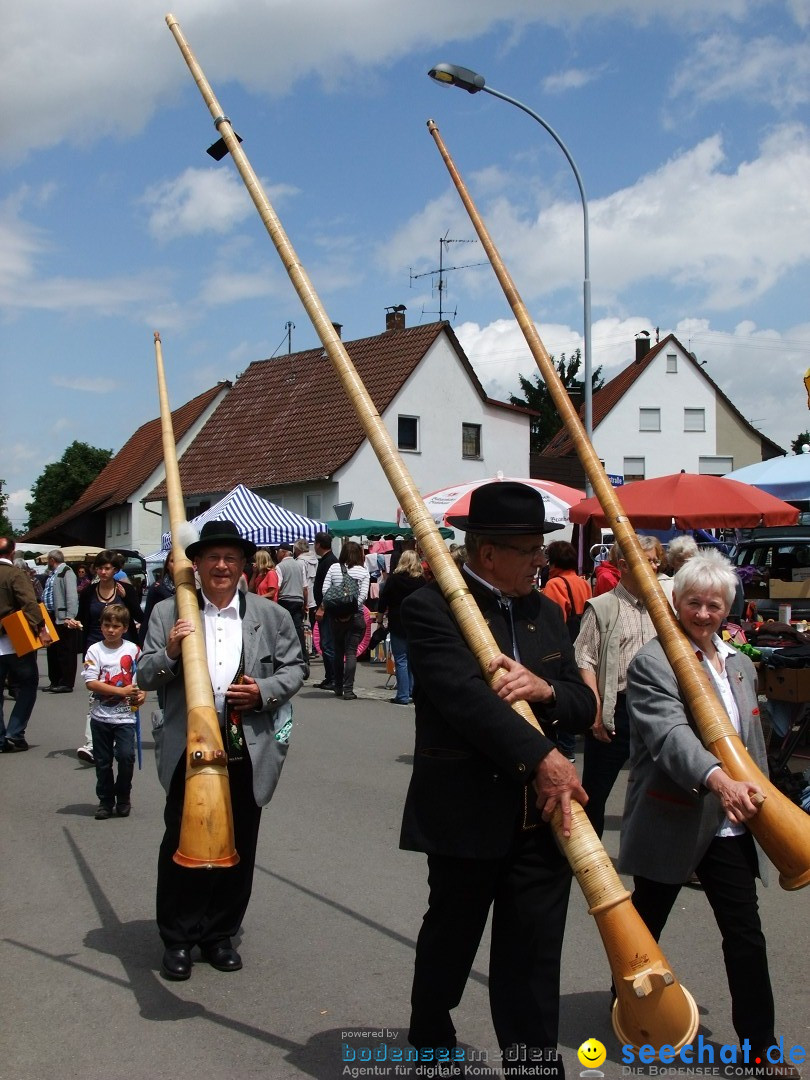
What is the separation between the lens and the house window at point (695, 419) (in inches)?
2160

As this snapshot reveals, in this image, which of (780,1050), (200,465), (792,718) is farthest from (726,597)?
(200,465)

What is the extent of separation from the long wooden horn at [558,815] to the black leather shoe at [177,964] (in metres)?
2.47

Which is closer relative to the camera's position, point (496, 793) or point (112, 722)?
point (496, 793)

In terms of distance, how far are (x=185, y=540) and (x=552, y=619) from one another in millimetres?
1697

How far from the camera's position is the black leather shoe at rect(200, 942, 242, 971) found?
5055 mm


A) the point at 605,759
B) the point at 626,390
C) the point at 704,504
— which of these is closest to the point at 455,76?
the point at 605,759

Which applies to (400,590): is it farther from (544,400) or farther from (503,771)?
(544,400)

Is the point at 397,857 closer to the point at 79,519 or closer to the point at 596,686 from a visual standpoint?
the point at 596,686

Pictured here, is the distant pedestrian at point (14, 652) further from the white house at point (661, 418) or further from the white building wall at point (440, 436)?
the white house at point (661, 418)

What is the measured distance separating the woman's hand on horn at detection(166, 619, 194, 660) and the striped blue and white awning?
1504cm

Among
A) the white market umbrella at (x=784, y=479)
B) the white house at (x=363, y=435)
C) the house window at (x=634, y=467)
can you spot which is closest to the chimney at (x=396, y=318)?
the white house at (x=363, y=435)

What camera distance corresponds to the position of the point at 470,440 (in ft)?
132

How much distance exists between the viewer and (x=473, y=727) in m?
3.21

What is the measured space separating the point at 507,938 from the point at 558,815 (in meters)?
0.57
